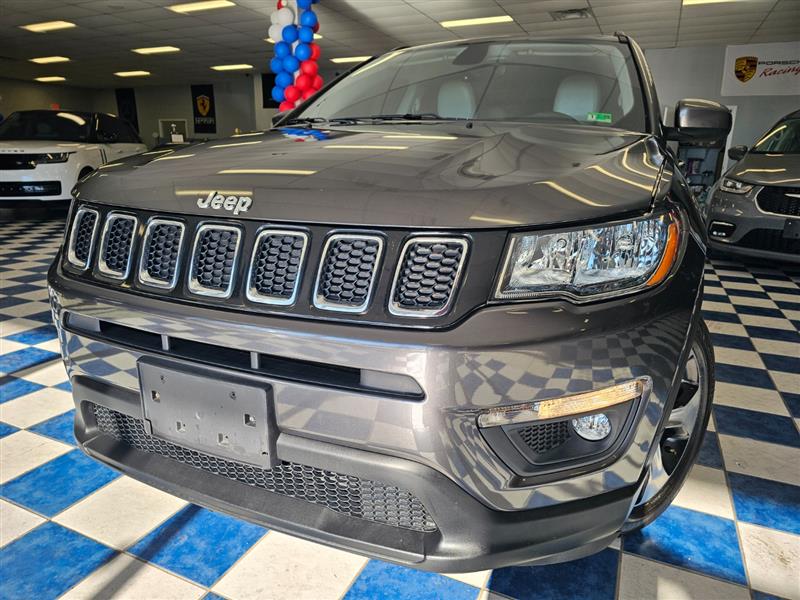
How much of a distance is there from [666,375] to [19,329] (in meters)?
3.45

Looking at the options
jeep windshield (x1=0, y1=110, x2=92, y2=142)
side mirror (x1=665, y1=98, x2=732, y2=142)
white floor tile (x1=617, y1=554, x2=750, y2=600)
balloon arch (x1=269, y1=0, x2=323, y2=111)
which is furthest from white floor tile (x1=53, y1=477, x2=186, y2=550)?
jeep windshield (x1=0, y1=110, x2=92, y2=142)

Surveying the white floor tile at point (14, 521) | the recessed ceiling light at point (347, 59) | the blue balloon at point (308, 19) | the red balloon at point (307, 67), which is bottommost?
the white floor tile at point (14, 521)

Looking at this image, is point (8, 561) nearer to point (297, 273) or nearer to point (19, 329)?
point (297, 273)

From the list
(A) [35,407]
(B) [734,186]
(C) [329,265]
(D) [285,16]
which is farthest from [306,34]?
(C) [329,265]

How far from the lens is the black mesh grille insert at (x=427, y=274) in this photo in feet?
2.89

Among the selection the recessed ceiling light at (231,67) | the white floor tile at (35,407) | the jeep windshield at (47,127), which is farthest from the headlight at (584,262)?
the recessed ceiling light at (231,67)

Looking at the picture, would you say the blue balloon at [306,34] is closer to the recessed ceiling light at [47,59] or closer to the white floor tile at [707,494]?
the white floor tile at [707,494]

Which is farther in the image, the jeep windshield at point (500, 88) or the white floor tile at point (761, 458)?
the white floor tile at point (761, 458)

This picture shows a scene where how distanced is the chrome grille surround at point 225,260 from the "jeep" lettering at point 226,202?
0.03m

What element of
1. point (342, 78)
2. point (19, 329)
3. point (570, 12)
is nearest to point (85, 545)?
point (342, 78)

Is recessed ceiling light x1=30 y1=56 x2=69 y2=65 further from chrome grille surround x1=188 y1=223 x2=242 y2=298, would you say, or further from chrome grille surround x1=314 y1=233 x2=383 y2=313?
chrome grille surround x1=314 y1=233 x2=383 y2=313

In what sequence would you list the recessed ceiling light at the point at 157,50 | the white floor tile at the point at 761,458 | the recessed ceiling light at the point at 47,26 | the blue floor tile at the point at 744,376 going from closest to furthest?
the white floor tile at the point at 761,458 → the blue floor tile at the point at 744,376 → the recessed ceiling light at the point at 47,26 → the recessed ceiling light at the point at 157,50

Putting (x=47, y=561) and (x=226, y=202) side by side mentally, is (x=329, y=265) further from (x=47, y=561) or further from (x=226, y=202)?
(x=47, y=561)

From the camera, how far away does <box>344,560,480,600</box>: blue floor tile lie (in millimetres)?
1231
